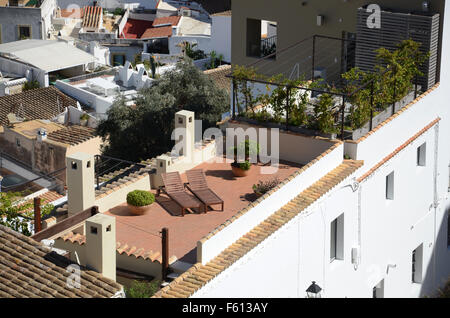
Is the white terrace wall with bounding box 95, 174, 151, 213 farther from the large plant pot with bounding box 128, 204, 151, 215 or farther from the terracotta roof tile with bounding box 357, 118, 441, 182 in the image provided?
the terracotta roof tile with bounding box 357, 118, 441, 182

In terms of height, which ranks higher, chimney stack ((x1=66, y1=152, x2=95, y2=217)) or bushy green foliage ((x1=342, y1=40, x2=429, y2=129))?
bushy green foliage ((x1=342, y1=40, x2=429, y2=129))

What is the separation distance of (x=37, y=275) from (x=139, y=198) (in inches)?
151

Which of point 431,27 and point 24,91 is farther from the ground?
point 431,27

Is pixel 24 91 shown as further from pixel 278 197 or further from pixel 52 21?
pixel 278 197

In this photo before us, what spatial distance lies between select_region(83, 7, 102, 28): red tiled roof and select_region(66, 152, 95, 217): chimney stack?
51.5 meters

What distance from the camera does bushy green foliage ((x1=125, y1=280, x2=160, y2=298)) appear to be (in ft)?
54.9

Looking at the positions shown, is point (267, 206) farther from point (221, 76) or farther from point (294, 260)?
point (221, 76)

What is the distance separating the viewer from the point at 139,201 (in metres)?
20.2

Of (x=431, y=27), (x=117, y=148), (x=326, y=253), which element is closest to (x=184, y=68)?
(x=117, y=148)

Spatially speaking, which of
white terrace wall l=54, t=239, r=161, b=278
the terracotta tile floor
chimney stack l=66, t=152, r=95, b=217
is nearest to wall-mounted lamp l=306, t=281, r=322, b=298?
the terracotta tile floor

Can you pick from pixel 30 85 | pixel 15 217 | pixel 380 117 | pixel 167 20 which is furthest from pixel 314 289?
pixel 167 20

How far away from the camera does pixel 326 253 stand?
68.6ft
